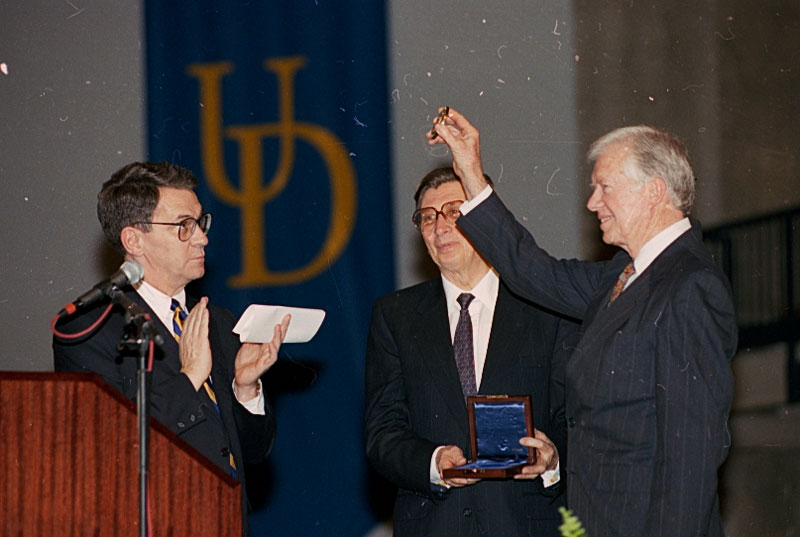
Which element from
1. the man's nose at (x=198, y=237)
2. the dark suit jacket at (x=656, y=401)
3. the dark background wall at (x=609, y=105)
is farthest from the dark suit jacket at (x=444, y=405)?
the dark background wall at (x=609, y=105)

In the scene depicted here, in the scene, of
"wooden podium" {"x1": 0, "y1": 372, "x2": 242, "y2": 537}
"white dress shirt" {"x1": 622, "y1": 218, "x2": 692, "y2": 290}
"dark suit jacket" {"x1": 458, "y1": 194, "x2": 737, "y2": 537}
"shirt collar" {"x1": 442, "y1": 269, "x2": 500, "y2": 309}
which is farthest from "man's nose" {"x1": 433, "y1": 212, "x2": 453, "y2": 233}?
"wooden podium" {"x1": 0, "y1": 372, "x2": 242, "y2": 537}

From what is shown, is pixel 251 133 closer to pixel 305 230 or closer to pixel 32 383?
pixel 305 230

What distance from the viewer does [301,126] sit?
486 centimetres

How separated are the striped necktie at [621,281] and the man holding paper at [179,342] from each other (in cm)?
90

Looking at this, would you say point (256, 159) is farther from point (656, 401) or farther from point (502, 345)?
point (656, 401)

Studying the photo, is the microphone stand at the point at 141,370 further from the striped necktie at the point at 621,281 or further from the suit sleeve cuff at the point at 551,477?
the suit sleeve cuff at the point at 551,477

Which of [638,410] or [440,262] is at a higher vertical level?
[440,262]

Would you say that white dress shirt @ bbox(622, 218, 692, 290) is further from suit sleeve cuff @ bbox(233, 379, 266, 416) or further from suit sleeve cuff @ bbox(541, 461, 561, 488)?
suit sleeve cuff @ bbox(233, 379, 266, 416)

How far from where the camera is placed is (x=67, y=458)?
227 cm

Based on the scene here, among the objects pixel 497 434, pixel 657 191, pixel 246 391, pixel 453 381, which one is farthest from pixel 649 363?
pixel 246 391

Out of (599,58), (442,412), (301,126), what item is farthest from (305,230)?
(442,412)

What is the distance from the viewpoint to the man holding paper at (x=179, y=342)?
2824 mm

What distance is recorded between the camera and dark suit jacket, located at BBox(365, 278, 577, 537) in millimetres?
3023

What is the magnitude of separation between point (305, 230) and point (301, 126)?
0.47 m
